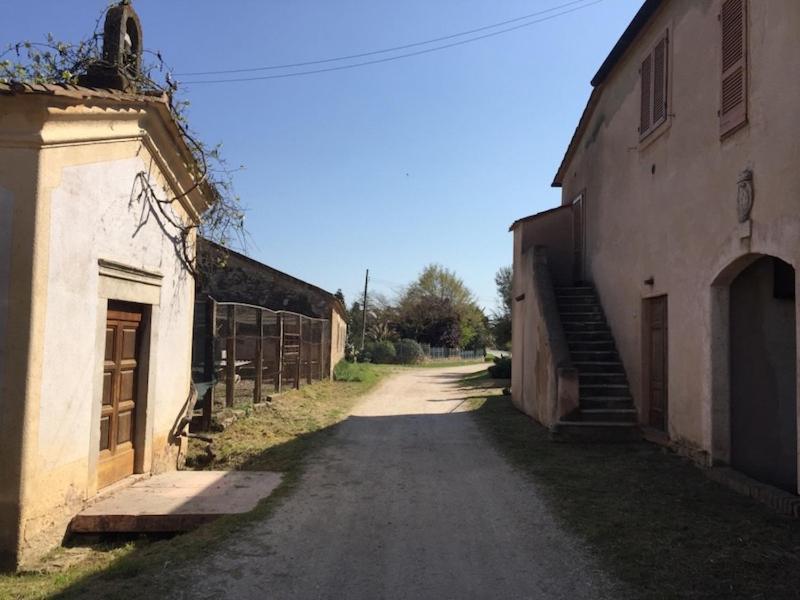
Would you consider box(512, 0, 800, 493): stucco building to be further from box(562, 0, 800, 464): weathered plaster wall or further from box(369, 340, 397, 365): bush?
box(369, 340, 397, 365): bush

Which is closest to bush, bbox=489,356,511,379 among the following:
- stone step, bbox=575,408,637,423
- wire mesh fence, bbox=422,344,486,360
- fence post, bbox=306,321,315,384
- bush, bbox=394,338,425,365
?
fence post, bbox=306,321,315,384

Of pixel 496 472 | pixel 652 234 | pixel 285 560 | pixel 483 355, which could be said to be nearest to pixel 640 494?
pixel 496 472

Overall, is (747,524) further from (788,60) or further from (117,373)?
(117,373)

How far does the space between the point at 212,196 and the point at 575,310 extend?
731cm

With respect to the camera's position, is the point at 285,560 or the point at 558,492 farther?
the point at 558,492

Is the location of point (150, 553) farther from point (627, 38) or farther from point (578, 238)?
point (578, 238)

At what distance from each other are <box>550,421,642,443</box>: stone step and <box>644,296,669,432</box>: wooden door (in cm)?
38

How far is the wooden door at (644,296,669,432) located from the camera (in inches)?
360

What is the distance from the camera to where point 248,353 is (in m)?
15.3

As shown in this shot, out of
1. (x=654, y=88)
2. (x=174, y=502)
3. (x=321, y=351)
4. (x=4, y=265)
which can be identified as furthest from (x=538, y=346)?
A: (x=321, y=351)

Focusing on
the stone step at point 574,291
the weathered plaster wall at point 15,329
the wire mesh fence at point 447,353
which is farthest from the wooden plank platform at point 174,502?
the wire mesh fence at point 447,353

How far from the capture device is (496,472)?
25.5ft

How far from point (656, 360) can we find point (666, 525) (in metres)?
4.55

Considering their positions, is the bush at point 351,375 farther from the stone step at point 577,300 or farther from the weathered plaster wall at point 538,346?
the stone step at point 577,300
